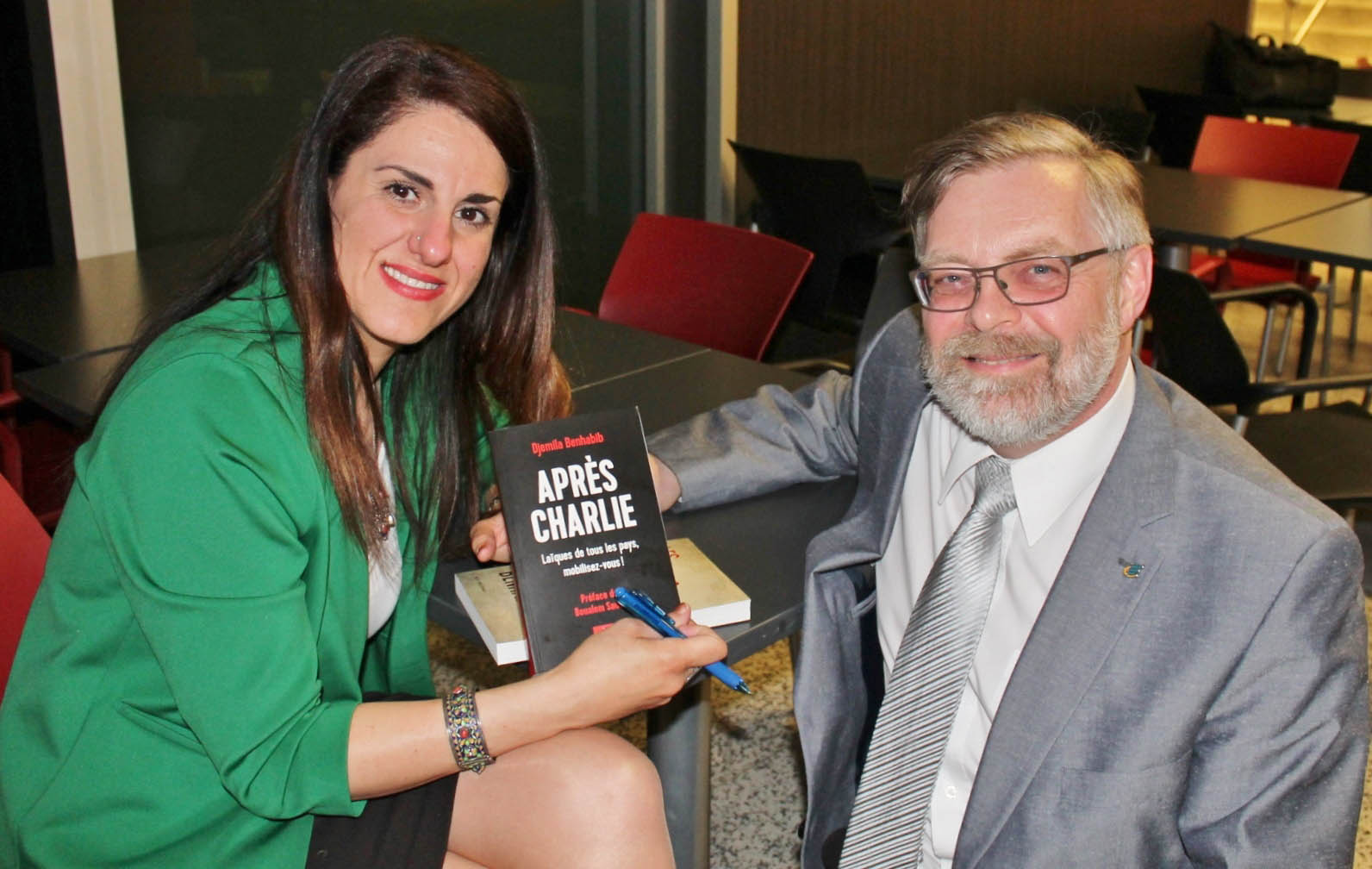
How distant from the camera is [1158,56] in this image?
8.70 m

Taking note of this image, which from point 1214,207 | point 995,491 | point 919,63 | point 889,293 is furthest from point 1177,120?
point 995,491

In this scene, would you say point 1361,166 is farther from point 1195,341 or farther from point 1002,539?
point 1002,539

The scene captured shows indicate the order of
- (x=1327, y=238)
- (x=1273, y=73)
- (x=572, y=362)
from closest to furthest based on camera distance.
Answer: (x=572, y=362)
(x=1327, y=238)
(x=1273, y=73)

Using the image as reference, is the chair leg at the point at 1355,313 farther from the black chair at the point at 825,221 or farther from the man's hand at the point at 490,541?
the man's hand at the point at 490,541


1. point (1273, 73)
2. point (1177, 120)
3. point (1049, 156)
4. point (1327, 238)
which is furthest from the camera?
point (1273, 73)

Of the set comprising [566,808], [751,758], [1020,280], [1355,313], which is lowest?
[751,758]

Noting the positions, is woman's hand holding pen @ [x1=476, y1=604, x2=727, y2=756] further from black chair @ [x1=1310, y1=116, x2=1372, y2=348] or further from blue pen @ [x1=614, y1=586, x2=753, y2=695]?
black chair @ [x1=1310, y1=116, x2=1372, y2=348]

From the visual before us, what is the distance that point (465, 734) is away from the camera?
1485 millimetres

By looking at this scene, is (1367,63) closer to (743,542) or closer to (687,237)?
(687,237)

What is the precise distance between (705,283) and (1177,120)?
440 cm

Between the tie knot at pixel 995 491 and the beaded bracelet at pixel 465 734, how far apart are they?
0.69 metres

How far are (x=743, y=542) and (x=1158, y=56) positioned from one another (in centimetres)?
798

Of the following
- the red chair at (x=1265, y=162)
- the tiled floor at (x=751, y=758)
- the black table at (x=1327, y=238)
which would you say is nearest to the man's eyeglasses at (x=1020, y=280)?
the tiled floor at (x=751, y=758)

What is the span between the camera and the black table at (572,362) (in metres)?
2.46
